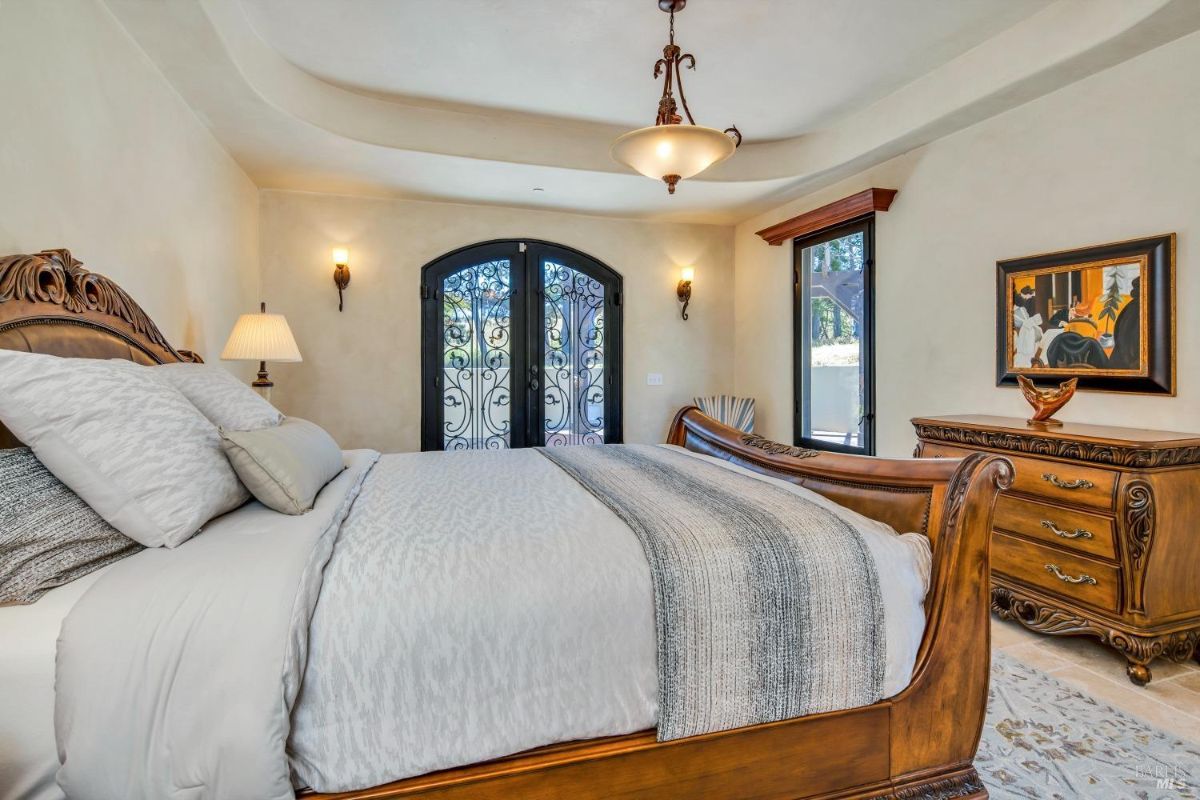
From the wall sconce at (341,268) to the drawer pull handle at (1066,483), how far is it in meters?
4.49

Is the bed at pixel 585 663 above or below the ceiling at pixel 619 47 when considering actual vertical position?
below

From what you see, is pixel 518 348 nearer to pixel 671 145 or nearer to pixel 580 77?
pixel 580 77

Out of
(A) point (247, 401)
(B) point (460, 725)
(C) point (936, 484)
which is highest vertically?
(A) point (247, 401)

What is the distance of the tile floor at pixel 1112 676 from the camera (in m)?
1.99

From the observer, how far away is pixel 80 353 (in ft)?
Result: 5.78

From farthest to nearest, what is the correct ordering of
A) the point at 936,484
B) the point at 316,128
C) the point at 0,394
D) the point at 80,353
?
the point at 316,128 → the point at 80,353 → the point at 936,484 → the point at 0,394

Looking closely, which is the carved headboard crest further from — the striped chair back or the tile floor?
the striped chair back

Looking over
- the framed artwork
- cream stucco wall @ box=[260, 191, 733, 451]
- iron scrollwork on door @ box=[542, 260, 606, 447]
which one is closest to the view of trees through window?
the framed artwork

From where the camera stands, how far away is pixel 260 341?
3320mm

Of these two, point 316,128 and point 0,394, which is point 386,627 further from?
point 316,128

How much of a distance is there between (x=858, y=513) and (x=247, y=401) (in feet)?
6.43

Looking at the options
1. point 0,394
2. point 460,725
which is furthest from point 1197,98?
point 0,394

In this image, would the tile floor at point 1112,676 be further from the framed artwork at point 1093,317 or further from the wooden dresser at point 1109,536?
the framed artwork at point 1093,317

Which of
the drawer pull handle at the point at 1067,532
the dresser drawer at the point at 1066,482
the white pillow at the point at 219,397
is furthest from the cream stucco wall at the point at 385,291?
the drawer pull handle at the point at 1067,532
